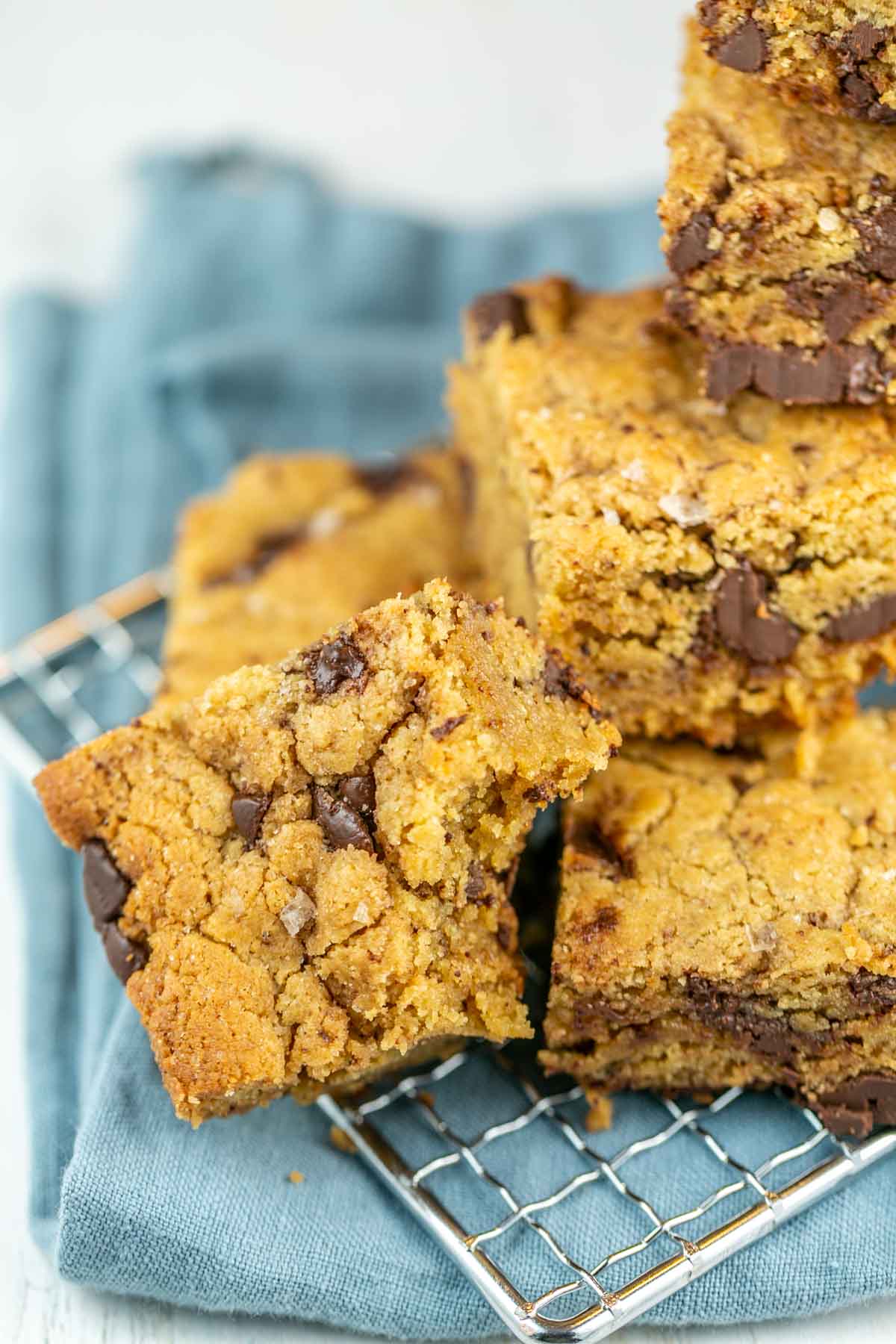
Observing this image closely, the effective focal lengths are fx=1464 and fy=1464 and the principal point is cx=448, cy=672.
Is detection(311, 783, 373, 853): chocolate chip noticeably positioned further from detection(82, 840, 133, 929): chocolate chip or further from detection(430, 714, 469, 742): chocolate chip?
detection(82, 840, 133, 929): chocolate chip

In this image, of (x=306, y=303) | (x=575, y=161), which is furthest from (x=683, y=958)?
(x=575, y=161)

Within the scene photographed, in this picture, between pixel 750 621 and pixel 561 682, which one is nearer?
pixel 561 682

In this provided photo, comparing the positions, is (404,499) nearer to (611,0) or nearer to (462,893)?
(462,893)

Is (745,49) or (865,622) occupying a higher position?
(745,49)

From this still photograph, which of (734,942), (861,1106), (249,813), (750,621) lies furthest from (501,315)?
(861,1106)

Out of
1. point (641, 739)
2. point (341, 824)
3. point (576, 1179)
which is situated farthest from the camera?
point (641, 739)

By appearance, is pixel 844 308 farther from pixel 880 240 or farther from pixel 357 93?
pixel 357 93

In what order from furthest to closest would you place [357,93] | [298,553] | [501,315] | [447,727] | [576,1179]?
[357,93] < [298,553] < [501,315] < [576,1179] < [447,727]
